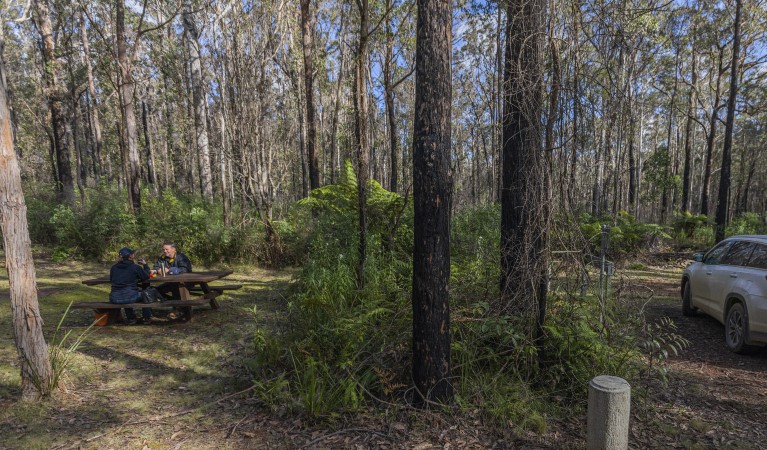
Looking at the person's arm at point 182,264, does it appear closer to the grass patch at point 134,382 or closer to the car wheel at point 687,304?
the grass patch at point 134,382

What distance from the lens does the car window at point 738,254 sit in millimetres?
5457

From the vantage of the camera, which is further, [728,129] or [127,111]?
[728,129]

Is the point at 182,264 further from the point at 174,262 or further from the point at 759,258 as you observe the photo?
the point at 759,258

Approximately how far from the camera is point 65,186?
13.2 m

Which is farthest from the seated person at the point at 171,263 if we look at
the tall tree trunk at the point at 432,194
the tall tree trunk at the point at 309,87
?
the tall tree trunk at the point at 432,194

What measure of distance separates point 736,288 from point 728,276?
0.39 meters

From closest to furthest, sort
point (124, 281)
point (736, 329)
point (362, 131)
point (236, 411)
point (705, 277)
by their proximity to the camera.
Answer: point (236, 411), point (736, 329), point (124, 281), point (705, 277), point (362, 131)

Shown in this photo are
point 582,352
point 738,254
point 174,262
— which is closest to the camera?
point 582,352

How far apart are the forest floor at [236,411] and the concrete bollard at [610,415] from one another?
0.47m

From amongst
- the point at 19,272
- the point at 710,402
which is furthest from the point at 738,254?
the point at 19,272

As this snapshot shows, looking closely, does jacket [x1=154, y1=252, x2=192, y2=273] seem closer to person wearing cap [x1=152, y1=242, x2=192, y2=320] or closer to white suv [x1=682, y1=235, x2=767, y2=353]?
person wearing cap [x1=152, y1=242, x2=192, y2=320]

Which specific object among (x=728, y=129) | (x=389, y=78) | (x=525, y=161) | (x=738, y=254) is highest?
(x=389, y=78)

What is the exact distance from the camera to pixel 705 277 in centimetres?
626

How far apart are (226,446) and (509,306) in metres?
3.16
